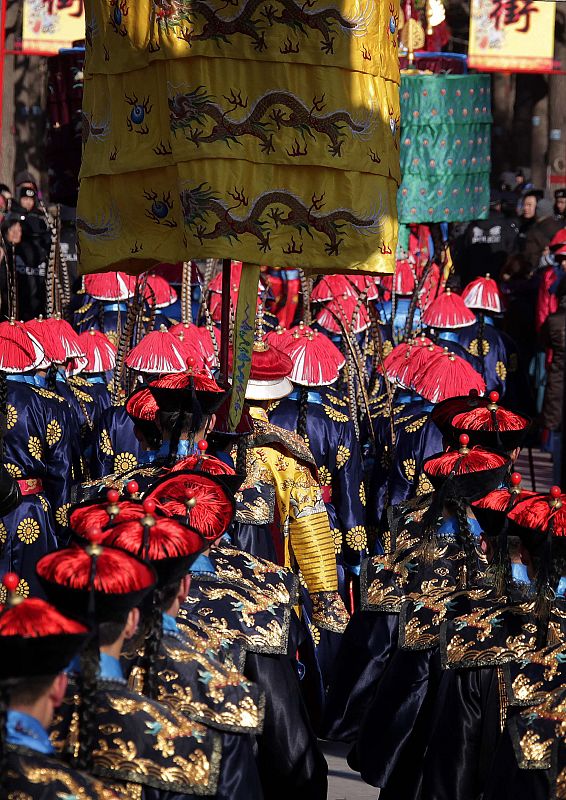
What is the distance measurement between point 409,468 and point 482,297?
4.26 meters

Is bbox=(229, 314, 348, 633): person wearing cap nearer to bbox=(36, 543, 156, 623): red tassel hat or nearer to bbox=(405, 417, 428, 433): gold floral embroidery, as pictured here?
bbox=(405, 417, 428, 433): gold floral embroidery

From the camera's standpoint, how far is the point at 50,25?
19.4 m

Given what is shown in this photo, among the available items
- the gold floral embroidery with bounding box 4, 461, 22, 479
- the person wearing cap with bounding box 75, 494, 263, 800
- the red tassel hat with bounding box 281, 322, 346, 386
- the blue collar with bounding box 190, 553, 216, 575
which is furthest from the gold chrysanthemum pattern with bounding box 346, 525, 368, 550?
the person wearing cap with bounding box 75, 494, 263, 800

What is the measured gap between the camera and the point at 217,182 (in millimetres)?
5402

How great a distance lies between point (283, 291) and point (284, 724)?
888 cm

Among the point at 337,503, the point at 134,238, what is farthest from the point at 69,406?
the point at 134,238

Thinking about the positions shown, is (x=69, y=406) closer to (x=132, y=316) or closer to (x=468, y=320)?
(x=132, y=316)

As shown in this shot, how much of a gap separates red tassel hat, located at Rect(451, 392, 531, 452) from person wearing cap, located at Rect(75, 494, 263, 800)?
98.2 inches

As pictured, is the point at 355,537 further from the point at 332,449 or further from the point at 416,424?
the point at 416,424

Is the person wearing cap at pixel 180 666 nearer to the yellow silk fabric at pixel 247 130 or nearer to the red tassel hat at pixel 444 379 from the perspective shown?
the yellow silk fabric at pixel 247 130

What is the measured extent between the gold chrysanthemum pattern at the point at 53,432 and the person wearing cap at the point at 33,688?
4.62 m

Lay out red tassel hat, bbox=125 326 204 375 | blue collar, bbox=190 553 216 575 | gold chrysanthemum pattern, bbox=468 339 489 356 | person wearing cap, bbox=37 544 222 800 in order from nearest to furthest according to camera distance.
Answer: person wearing cap, bbox=37 544 222 800, blue collar, bbox=190 553 216 575, red tassel hat, bbox=125 326 204 375, gold chrysanthemum pattern, bbox=468 339 489 356

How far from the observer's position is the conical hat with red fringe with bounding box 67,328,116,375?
9266 mm

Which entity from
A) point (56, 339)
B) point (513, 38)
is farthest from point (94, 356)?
point (513, 38)
